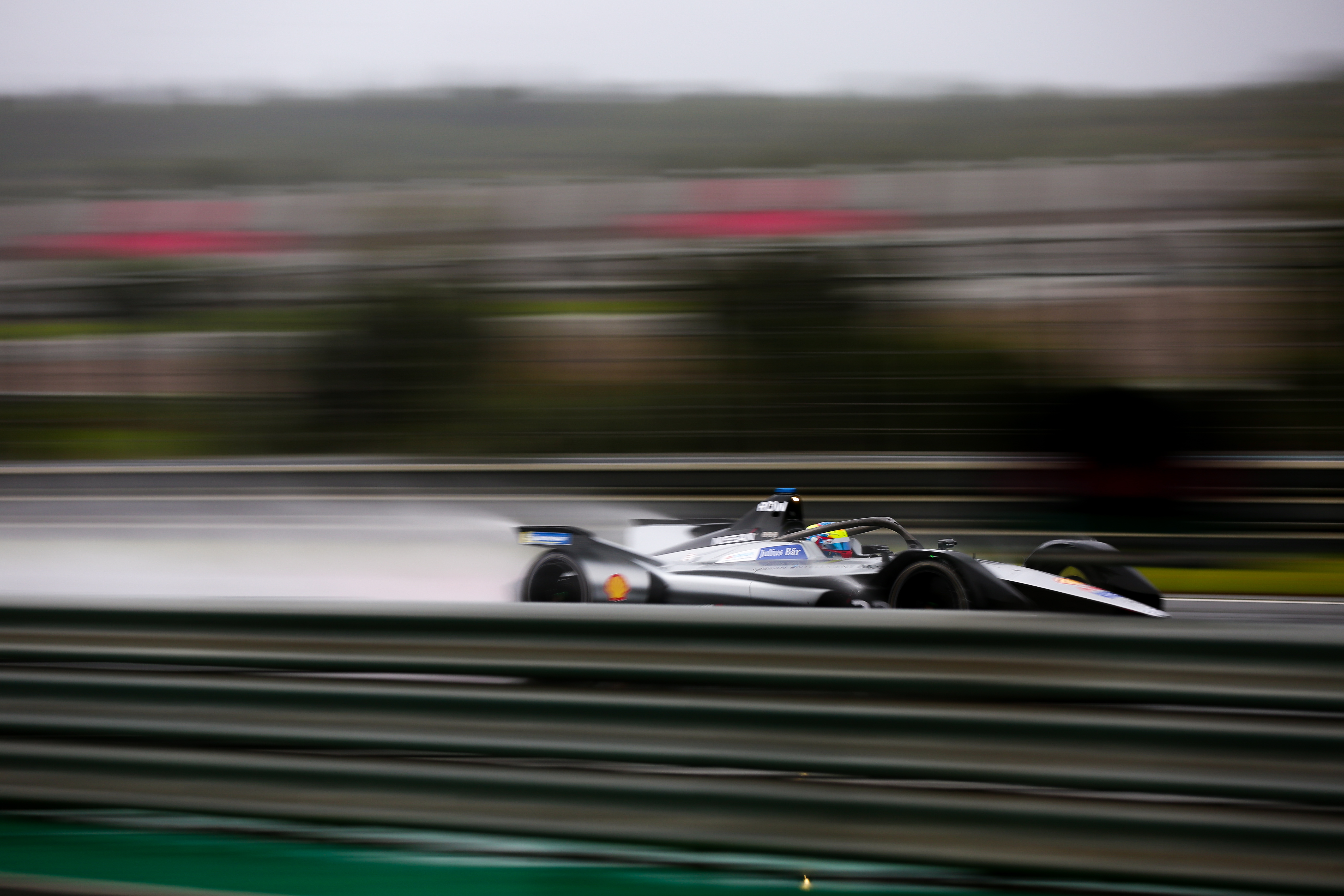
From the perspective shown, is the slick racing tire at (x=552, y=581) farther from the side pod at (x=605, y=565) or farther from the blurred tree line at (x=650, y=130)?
the blurred tree line at (x=650, y=130)

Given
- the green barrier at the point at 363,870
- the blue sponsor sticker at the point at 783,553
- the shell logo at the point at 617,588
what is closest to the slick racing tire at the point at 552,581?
the shell logo at the point at 617,588

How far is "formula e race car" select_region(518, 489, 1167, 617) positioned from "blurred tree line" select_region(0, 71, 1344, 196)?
143 inches

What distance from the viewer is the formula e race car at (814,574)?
146 inches

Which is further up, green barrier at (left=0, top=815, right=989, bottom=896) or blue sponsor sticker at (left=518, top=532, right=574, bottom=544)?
blue sponsor sticker at (left=518, top=532, right=574, bottom=544)

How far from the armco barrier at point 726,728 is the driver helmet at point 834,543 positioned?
6.28ft

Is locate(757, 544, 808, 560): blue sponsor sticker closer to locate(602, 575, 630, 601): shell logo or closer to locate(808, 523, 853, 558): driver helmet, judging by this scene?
locate(808, 523, 853, 558): driver helmet

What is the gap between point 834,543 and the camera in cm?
420

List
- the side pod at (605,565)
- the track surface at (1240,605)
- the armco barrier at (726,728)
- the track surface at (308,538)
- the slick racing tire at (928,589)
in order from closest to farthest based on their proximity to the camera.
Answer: the armco barrier at (726,728) < the slick racing tire at (928,589) < the side pod at (605,565) < the track surface at (1240,605) < the track surface at (308,538)

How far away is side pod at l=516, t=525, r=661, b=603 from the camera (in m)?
4.02

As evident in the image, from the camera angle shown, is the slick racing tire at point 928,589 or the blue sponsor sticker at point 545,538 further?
the blue sponsor sticker at point 545,538

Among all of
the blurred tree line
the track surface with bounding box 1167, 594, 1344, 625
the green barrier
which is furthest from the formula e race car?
the blurred tree line

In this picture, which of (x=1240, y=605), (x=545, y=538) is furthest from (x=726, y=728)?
(x=1240, y=605)

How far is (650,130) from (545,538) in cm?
659

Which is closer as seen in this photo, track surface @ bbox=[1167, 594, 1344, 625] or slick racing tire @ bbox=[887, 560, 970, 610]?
slick racing tire @ bbox=[887, 560, 970, 610]
